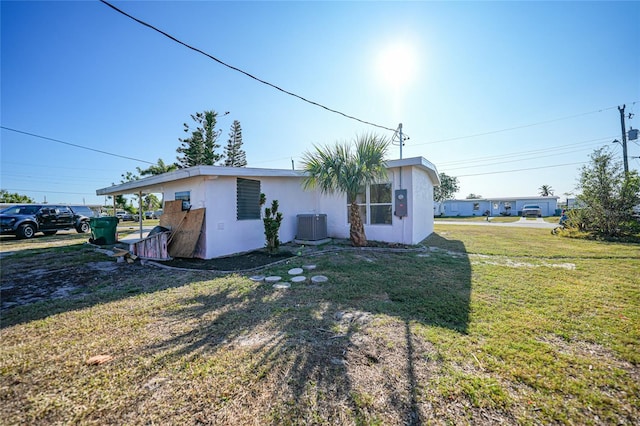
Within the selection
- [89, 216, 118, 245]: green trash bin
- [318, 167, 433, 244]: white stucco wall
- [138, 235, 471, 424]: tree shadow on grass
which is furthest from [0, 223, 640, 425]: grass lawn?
[89, 216, 118, 245]: green trash bin

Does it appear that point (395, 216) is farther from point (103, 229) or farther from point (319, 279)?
point (103, 229)

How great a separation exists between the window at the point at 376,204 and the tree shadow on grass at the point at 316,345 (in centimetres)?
401

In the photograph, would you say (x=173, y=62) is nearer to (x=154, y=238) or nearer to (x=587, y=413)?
(x=154, y=238)

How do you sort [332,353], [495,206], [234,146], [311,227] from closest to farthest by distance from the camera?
1. [332,353]
2. [311,227]
3. [234,146]
4. [495,206]

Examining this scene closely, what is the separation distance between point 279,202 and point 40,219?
44.1 ft

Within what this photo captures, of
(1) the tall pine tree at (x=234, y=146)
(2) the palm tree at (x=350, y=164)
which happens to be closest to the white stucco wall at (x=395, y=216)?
(2) the palm tree at (x=350, y=164)

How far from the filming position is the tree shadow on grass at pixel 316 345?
5.65ft

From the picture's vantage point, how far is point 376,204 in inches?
344

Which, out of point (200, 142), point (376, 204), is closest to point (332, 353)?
point (376, 204)

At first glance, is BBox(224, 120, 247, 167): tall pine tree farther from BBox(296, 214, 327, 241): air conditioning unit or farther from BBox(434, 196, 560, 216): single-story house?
BBox(434, 196, 560, 216): single-story house

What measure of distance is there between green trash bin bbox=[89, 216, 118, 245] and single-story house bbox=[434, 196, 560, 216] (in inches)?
1525

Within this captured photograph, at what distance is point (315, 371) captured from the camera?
2.09 metres

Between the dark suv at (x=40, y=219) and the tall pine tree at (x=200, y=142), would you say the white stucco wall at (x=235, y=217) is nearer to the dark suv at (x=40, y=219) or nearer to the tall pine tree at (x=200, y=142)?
the dark suv at (x=40, y=219)

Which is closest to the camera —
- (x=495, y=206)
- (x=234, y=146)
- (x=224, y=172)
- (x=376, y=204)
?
(x=224, y=172)
